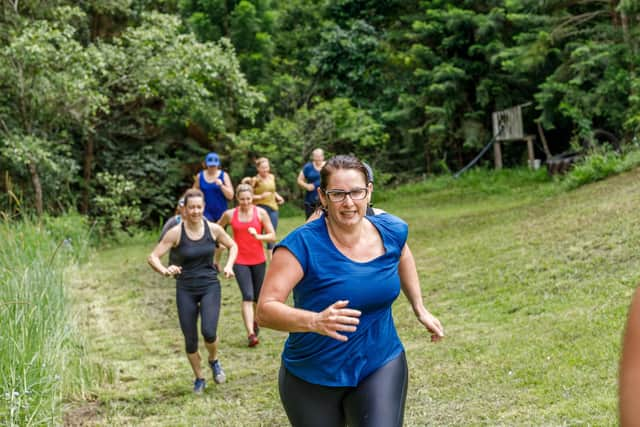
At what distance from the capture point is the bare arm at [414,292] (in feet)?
13.9

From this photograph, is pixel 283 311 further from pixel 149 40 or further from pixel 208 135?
pixel 208 135

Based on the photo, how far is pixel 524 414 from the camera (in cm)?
611

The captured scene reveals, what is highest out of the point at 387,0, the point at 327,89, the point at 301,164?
the point at 387,0

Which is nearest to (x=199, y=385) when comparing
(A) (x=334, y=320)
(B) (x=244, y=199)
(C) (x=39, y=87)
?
(B) (x=244, y=199)

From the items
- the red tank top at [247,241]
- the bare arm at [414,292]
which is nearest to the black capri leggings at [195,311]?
the red tank top at [247,241]

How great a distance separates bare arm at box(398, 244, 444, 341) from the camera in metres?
4.23

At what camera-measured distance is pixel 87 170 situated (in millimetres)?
26203

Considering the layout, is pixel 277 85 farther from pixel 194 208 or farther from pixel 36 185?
pixel 194 208

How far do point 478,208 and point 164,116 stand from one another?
10.9m

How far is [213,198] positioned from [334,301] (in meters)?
8.43

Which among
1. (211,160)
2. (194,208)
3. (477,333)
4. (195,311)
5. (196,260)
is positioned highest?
(194,208)

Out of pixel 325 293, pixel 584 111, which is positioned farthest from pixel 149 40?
pixel 325 293

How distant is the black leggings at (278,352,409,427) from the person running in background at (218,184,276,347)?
212 inches

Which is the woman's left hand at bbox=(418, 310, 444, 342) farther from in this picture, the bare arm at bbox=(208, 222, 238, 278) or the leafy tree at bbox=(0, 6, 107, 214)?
the leafy tree at bbox=(0, 6, 107, 214)
